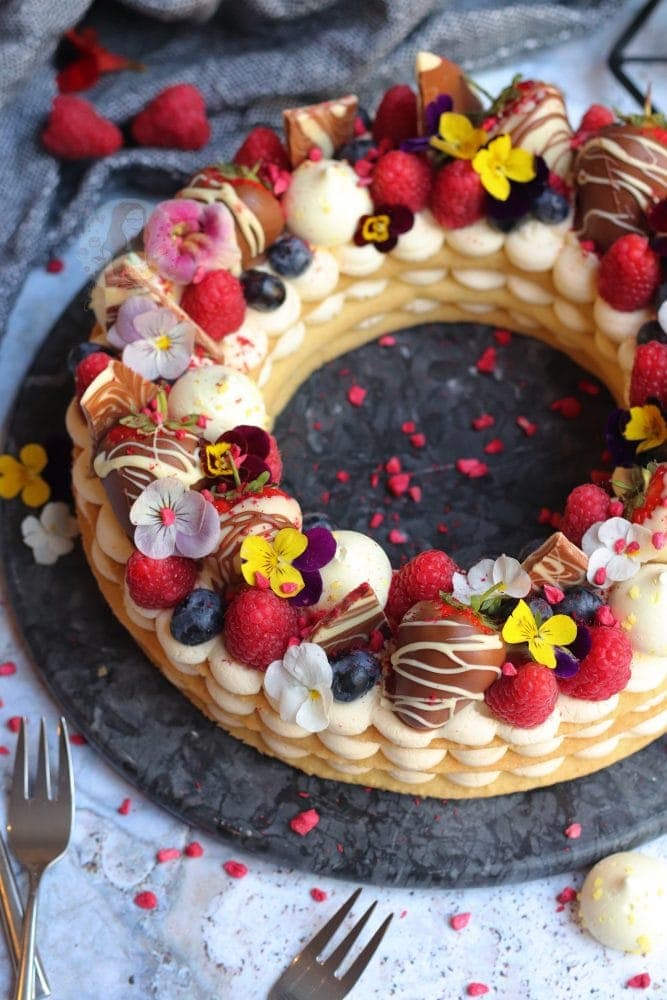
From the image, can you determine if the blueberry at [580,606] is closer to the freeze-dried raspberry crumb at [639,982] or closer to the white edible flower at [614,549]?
the white edible flower at [614,549]

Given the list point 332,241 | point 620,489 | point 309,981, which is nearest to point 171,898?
point 309,981

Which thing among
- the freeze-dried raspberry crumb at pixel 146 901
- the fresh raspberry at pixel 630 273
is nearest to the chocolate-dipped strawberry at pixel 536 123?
the fresh raspberry at pixel 630 273

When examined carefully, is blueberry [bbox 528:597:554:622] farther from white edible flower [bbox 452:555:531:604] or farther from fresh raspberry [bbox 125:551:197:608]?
fresh raspberry [bbox 125:551:197:608]

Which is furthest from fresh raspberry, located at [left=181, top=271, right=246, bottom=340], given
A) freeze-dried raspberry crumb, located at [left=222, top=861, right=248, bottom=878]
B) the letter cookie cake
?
freeze-dried raspberry crumb, located at [left=222, top=861, right=248, bottom=878]

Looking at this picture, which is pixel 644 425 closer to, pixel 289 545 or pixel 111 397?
pixel 289 545

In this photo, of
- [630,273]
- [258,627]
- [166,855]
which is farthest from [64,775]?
[630,273]

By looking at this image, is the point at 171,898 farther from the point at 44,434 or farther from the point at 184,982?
the point at 44,434
